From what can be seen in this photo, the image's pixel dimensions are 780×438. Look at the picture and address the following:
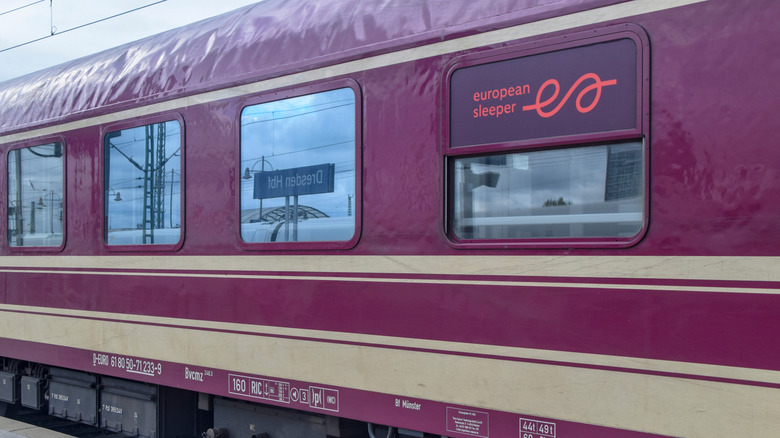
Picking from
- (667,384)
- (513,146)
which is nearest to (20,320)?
(513,146)

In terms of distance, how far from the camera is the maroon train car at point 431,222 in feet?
10.9

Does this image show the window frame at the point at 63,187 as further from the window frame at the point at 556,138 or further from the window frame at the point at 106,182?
the window frame at the point at 556,138

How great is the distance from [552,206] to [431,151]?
0.79m

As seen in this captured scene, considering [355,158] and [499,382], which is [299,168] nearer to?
[355,158]

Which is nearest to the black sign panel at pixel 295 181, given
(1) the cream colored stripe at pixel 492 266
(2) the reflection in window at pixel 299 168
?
(2) the reflection in window at pixel 299 168

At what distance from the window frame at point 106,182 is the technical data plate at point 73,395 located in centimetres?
161

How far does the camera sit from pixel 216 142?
547cm

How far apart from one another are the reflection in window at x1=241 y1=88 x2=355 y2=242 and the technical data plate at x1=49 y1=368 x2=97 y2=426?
2.95 metres

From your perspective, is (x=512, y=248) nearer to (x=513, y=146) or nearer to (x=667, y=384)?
(x=513, y=146)

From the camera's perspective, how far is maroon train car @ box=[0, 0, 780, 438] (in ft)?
10.9

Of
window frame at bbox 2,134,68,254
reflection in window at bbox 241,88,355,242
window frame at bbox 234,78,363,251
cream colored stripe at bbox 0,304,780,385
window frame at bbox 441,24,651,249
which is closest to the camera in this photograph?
cream colored stripe at bbox 0,304,780,385

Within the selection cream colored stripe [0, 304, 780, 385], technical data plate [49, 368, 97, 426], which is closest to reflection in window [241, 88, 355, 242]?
cream colored stripe [0, 304, 780, 385]

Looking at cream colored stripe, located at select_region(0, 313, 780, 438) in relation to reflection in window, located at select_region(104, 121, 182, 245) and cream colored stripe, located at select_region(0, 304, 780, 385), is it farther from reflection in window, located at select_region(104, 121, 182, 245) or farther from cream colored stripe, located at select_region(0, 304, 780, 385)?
reflection in window, located at select_region(104, 121, 182, 245)

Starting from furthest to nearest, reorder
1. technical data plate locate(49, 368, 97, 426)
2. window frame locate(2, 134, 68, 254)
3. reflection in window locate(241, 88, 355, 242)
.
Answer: technical data plate locate(49, 368, 97, 426)
window frame locate(2, 134, 68, 254)
reflection in window locate(241, 88, 355, 242)
